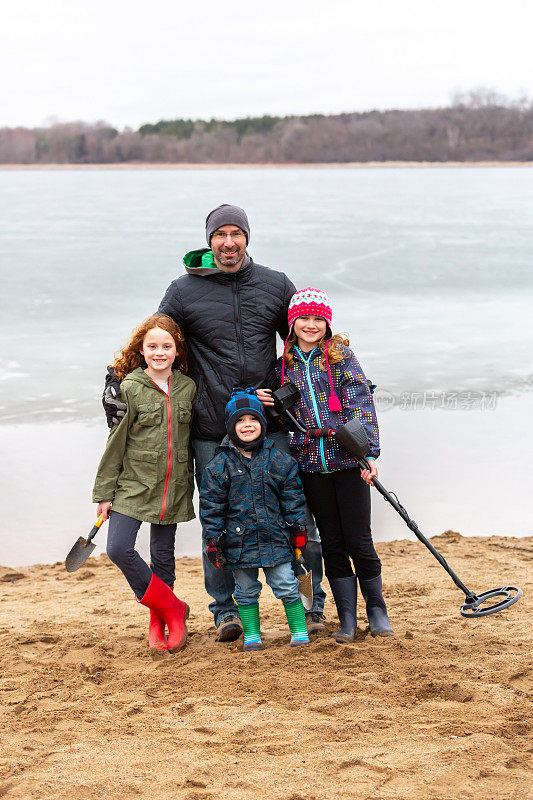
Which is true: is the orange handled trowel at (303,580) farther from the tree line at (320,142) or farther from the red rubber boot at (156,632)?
the tree line at (320,142)

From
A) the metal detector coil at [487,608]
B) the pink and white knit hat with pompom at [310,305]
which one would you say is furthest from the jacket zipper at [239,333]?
the metal detector coil at [487,608]

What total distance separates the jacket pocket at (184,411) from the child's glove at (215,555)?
0.52 m

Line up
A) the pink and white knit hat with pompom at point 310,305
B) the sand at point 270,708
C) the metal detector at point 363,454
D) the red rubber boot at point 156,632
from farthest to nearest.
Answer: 1. the red rubber boot at point 156,632
2. the pink and white knit hat with pompom at point 310,305
3. the metal detector at point 363,454
4. the sand at point 270,708

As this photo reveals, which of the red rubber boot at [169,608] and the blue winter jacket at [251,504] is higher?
the blue winter jacket at [251,504]

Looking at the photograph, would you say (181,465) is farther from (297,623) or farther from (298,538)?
(297,623)

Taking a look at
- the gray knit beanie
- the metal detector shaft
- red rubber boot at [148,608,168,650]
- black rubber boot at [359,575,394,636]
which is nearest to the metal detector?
the metal detector shaft

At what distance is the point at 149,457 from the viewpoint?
3.53 m

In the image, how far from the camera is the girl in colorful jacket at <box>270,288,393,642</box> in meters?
3.47

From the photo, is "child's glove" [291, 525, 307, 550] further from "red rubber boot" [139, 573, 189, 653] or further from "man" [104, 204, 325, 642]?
"red rubber boot" [139, 573, 189, 653]

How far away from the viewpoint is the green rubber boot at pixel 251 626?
140 inches

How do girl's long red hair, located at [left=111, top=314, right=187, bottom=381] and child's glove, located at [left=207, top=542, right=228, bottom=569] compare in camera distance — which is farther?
girl's long red hair, located at [left=111, top=314, right=187, bottom=381]

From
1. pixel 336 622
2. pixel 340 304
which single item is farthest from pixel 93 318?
pixel 336 622

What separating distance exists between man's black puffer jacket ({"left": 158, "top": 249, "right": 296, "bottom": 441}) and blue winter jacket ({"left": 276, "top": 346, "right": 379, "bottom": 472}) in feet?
0.49

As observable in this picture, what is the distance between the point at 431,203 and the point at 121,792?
84.2 feet
